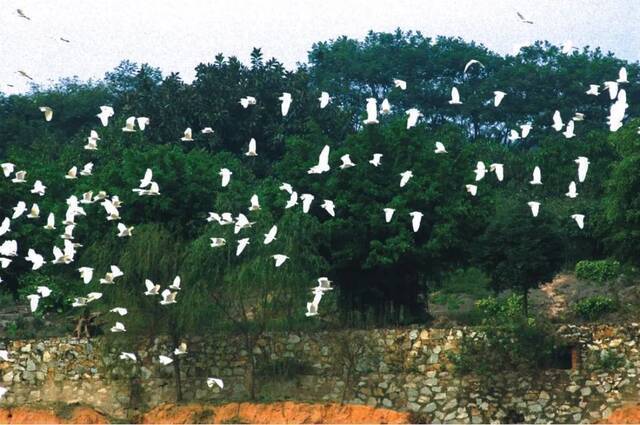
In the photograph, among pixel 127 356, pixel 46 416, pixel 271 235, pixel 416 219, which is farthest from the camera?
pixel 46 416

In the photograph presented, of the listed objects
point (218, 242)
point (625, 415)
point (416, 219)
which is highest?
point (416, 219)

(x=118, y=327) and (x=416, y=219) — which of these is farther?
(x=416, y=219)

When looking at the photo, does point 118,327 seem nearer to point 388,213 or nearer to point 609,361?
point 388,213

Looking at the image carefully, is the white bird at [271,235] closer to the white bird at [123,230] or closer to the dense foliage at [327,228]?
the dense foliage at [327,228]

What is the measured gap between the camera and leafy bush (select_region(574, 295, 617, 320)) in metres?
42.1

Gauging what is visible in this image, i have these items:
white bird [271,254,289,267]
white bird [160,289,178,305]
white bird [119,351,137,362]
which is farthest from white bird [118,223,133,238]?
white bird [271,254,289,267]

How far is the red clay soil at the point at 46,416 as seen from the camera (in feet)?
134

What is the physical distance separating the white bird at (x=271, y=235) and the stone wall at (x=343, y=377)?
10.2ft

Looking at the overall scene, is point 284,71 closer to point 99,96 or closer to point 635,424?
point 99,96

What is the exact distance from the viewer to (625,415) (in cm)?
3797

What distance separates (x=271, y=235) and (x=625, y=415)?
10246mm

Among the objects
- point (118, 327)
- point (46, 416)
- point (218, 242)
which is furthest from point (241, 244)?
point (46, 416)

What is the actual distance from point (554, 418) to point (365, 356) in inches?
214

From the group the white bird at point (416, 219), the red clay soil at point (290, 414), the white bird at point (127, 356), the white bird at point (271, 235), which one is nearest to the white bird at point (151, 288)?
the white bird at point (127, 356)
